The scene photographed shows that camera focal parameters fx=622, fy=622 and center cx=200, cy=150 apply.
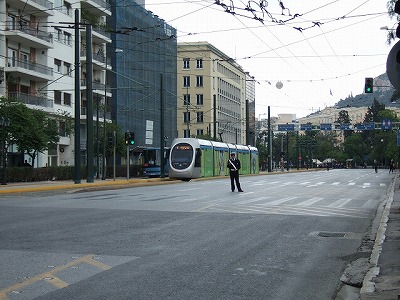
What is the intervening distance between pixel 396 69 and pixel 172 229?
5.78 m

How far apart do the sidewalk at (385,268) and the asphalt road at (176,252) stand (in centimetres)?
40

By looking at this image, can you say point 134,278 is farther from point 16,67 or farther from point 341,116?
point 341,116

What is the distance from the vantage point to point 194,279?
288 inches

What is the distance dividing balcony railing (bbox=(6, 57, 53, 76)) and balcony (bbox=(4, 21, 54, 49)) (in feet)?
5.53

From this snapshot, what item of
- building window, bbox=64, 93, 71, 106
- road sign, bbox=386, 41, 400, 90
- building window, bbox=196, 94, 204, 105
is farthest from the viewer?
building window, bbox=196, 94, 204, 105

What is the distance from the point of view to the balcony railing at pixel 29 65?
48.8 meters

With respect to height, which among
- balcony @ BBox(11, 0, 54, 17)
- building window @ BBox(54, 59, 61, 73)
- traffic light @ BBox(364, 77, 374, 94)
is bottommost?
traffic light @ BBox(364, 77, 374, 94)

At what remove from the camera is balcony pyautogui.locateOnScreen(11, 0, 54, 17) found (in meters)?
49.1

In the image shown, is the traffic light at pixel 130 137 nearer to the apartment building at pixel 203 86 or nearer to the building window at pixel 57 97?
the building window at pixel 57 97

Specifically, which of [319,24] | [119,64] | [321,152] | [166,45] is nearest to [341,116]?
[321,152]

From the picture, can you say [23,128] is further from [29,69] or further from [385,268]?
[385,268]

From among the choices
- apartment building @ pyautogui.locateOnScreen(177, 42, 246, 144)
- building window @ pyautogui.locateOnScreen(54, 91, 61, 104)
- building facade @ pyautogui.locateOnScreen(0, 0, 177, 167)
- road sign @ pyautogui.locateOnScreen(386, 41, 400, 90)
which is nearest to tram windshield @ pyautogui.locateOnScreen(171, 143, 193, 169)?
building facade @ pyautogui.locateOnScreen(0, 0, 177, 167)

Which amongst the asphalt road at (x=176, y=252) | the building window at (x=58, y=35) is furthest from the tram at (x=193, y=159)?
the asphalt road at (x=176, y=252)

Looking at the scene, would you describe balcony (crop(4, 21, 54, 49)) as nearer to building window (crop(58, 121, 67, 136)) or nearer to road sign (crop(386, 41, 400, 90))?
building window (crop(58, 121, 67, 136))
